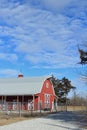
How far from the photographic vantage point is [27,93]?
52.5m

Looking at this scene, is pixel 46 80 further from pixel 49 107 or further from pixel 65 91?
pixel 65 91

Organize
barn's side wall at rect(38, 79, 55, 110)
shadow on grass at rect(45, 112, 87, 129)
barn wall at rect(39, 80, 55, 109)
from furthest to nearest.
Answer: barn wall at rect(39, 80, 55, 109), barn's side wall at rect(38, 79, 55, 110), shadow on grass at rect(45, 112, 87, 129)

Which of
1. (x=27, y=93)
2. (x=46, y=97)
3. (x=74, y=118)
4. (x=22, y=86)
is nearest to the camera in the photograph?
(x=74, y=118)

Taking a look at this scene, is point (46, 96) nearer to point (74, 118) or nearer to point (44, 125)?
point (74, 118)

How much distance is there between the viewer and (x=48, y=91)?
5859 centimetres

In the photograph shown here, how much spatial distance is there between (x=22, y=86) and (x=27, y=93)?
3266mm

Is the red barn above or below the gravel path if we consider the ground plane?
above

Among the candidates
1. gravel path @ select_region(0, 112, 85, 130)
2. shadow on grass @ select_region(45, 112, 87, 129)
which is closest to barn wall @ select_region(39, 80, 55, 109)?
shadow on grass @ select_region(45, 112, 87, 129)

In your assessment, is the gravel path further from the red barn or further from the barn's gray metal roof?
the barn's gray metal roof

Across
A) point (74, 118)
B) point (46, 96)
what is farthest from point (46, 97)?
point (74, 118)

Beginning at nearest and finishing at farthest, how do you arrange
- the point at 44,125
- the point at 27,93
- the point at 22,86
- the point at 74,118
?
the point at 44,125 → the point at 74,118 → the point at 27,93 → the point at 22,86

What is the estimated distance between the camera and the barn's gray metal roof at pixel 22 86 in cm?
5338

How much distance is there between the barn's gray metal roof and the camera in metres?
53.4

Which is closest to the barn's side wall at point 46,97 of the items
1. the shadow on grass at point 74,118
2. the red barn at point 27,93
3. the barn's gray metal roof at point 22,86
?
the red barn at point 27,93
